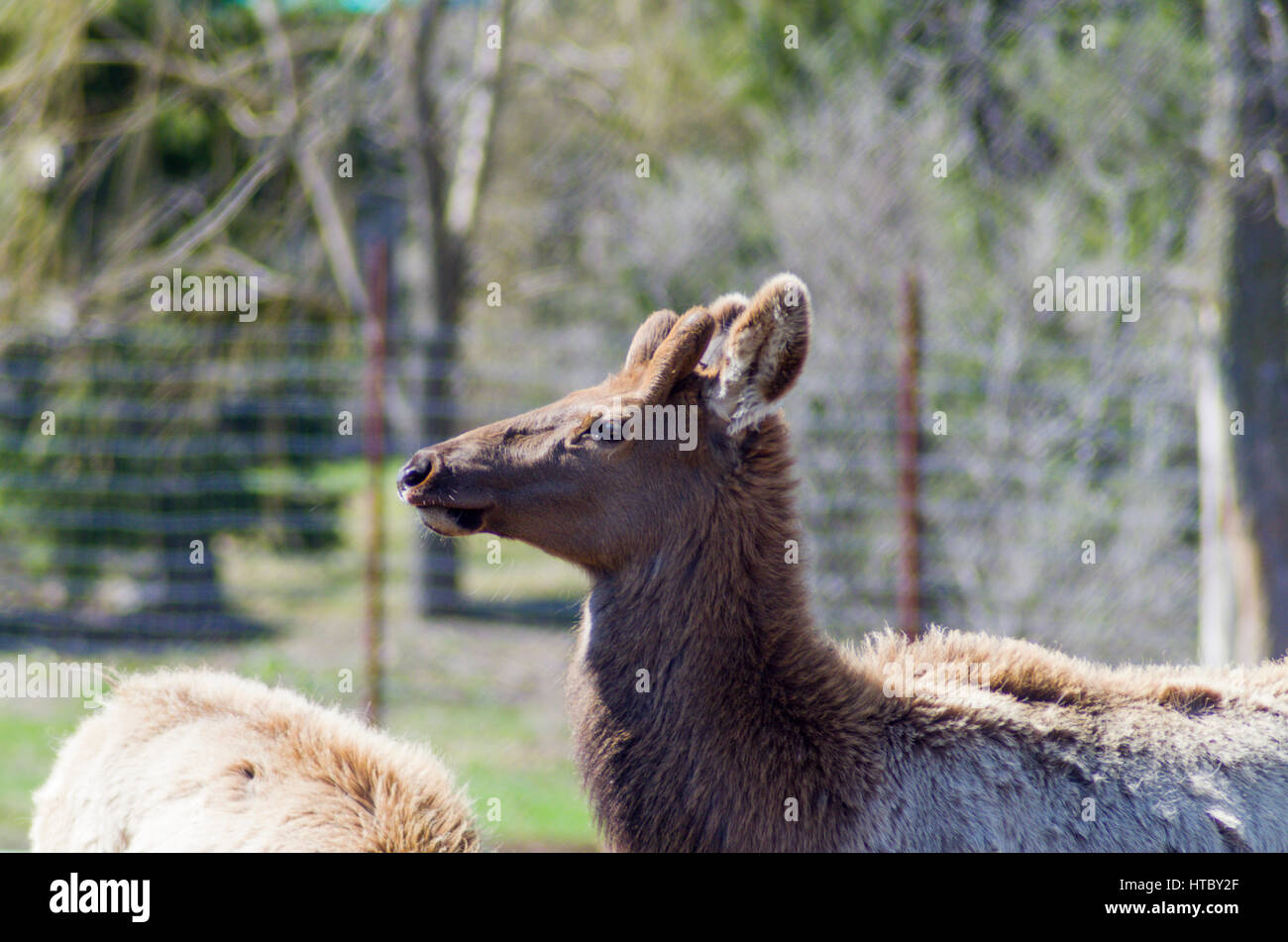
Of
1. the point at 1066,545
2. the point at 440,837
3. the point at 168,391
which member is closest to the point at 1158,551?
the point at 1066,545

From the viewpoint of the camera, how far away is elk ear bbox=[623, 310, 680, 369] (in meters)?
3.78

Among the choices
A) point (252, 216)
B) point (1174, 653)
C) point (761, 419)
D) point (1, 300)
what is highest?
point (252, 216)

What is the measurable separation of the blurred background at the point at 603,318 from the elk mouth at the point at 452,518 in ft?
10.4

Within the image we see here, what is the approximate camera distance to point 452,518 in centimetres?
360

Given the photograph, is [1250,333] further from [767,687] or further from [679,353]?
[767,687]

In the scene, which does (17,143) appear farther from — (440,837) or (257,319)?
(440,837)

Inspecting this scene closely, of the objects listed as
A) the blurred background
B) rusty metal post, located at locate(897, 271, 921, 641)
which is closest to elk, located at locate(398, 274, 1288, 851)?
rusty metal post, located at locate(897, 271, 921, 641)

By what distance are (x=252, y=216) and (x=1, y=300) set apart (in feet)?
11.0

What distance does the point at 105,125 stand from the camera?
11.6 metres

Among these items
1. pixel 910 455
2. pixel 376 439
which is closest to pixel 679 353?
pixel 910 455

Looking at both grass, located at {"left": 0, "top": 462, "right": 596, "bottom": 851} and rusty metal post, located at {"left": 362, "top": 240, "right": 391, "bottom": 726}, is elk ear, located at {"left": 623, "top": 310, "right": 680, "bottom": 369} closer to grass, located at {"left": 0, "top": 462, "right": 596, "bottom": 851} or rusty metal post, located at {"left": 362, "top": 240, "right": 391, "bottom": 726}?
grass, located at {"left": 0, "top": 462, "right": 596, "bottom": 851}

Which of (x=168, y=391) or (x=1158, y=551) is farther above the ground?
(x=168, y=391)

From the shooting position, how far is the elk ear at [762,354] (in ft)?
10.9

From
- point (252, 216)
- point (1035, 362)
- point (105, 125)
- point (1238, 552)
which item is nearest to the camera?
point (1238, 552)
